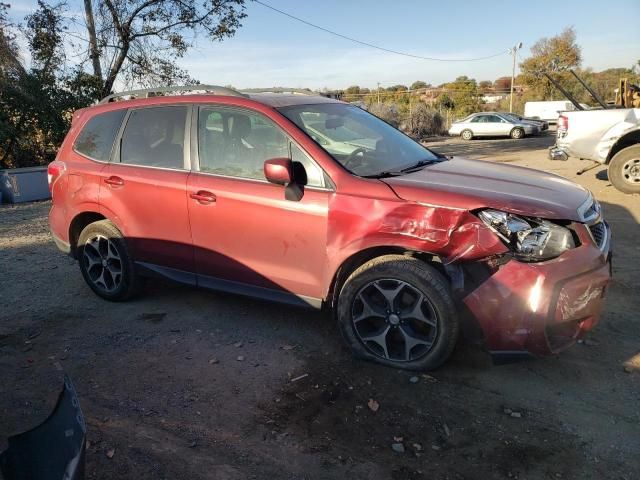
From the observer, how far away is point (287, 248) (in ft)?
11.7

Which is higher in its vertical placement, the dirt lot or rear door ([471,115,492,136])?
rear door ([471,115,492,136])

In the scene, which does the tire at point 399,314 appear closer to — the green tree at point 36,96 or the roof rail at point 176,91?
the roof rail at point 176,91

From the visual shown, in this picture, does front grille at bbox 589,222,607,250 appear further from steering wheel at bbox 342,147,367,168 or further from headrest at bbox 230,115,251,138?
headrest at bbox 230,115,251,138

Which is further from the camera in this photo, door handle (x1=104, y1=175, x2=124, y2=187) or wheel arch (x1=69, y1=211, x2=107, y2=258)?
wheel arch (x1=69, y1=211, x2=107, y2=258)

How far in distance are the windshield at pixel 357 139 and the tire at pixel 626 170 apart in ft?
19.0

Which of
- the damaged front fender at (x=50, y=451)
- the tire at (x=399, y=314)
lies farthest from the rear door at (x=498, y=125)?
the damaged front fender at (x=50, y=451)

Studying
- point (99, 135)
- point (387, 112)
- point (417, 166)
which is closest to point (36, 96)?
point (99, 135)

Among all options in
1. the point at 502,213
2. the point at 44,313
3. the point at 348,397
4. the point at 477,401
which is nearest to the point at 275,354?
the point at 348,397

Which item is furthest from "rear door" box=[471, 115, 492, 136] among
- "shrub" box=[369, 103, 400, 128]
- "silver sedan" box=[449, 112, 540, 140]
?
"shrub" box=[369, 103, 400, 128]

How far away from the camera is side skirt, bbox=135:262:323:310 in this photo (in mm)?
3643

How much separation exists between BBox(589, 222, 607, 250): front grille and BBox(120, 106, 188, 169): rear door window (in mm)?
3032

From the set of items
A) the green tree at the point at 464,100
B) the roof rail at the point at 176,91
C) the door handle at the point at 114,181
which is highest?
the green tree at the point at 464,100

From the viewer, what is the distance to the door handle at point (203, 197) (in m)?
3.81

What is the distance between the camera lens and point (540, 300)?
2850 mm
